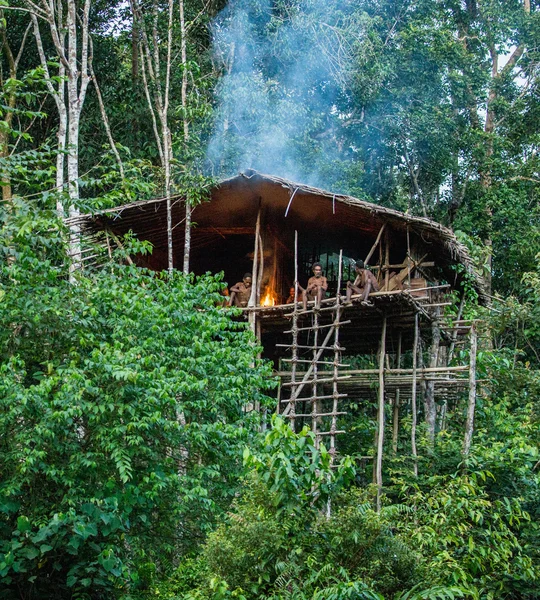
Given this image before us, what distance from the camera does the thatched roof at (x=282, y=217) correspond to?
1295cm

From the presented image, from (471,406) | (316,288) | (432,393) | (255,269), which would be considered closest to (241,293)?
(255,269)

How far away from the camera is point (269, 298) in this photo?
14.6 meters

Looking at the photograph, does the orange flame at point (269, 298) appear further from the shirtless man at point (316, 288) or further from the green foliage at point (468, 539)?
the green foliage at point (468, 539)

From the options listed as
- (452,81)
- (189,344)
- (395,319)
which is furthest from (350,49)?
(189,344)

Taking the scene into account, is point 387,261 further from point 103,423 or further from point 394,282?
point 103,423

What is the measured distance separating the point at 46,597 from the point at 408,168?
15998mm

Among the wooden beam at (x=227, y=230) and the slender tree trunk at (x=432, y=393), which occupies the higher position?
the wooden beam at (x=227, y=230)

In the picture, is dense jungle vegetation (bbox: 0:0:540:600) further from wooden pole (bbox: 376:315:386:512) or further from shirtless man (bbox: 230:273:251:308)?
shirtless man (bbox: 230:273:251:308)

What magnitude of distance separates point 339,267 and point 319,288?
24.0 inches

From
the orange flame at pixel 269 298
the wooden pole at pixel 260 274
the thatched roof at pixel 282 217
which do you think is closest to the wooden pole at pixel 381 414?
the thatched roof at pixel 282 217

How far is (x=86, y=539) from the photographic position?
8398mm

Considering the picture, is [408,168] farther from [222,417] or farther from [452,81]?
[222,417]

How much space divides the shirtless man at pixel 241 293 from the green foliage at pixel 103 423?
3.81 metres

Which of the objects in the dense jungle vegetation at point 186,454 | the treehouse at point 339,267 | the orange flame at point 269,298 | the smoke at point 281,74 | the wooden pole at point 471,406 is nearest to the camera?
the dense jungle vegetation at point 186,454
